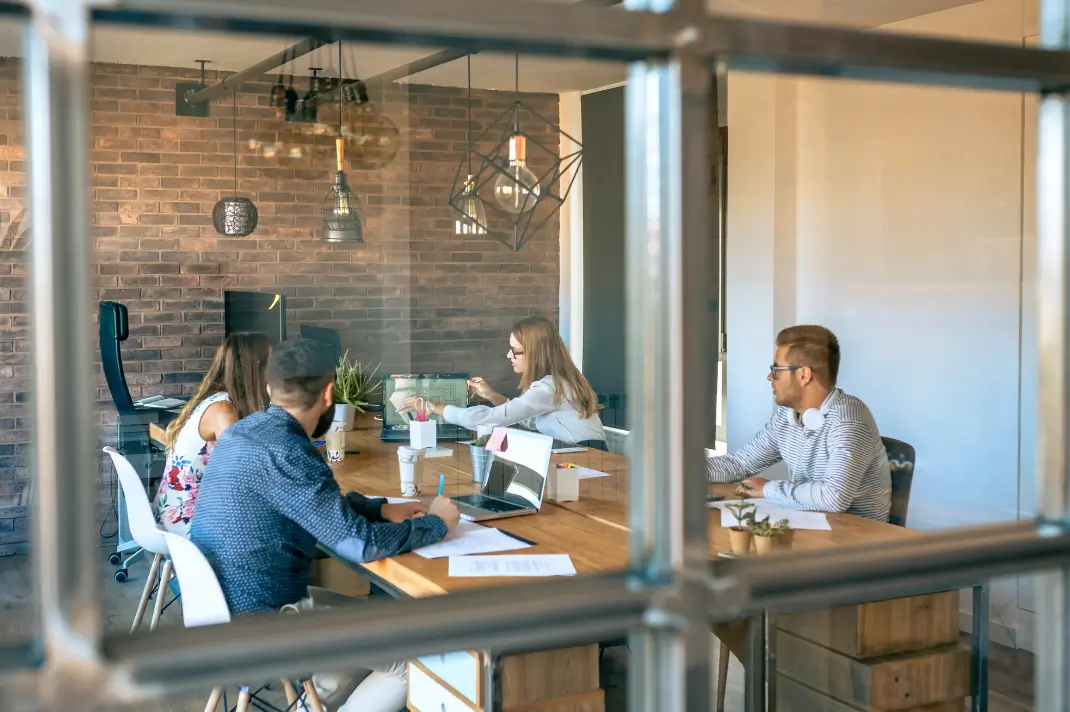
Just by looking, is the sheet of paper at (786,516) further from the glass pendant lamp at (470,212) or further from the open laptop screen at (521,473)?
the glass pendant lamp at (470,212)

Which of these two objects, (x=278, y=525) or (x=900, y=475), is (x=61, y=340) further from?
(x=900, y=475)

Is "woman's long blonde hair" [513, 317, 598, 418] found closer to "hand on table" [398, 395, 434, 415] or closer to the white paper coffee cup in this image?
"hand on table" [398, 395, 434, 415]

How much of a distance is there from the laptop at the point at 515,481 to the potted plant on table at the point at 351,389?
1048 mm

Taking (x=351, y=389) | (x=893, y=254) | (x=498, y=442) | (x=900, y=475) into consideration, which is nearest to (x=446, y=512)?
(x=498, y=442)

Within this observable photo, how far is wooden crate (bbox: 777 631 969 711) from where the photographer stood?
1.75 m

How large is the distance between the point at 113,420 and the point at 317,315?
41.3 inches

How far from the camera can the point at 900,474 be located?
2854 millimetres

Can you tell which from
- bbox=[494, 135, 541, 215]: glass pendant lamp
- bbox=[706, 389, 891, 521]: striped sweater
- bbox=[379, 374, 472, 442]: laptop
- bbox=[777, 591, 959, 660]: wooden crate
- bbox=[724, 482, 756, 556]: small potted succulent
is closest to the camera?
bbox=[777, 591, 959, 660]: wooden crate

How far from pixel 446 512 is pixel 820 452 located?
3.17 ft

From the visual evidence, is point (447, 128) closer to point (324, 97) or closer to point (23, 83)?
point (324, 97)

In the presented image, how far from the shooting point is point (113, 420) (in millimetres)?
4309

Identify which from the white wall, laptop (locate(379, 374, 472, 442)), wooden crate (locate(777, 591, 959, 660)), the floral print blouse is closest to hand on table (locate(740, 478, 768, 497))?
the white wall

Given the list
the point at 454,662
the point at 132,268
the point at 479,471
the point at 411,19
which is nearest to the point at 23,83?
the point at 411,19

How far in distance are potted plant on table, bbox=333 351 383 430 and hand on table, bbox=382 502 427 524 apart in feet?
3.54
